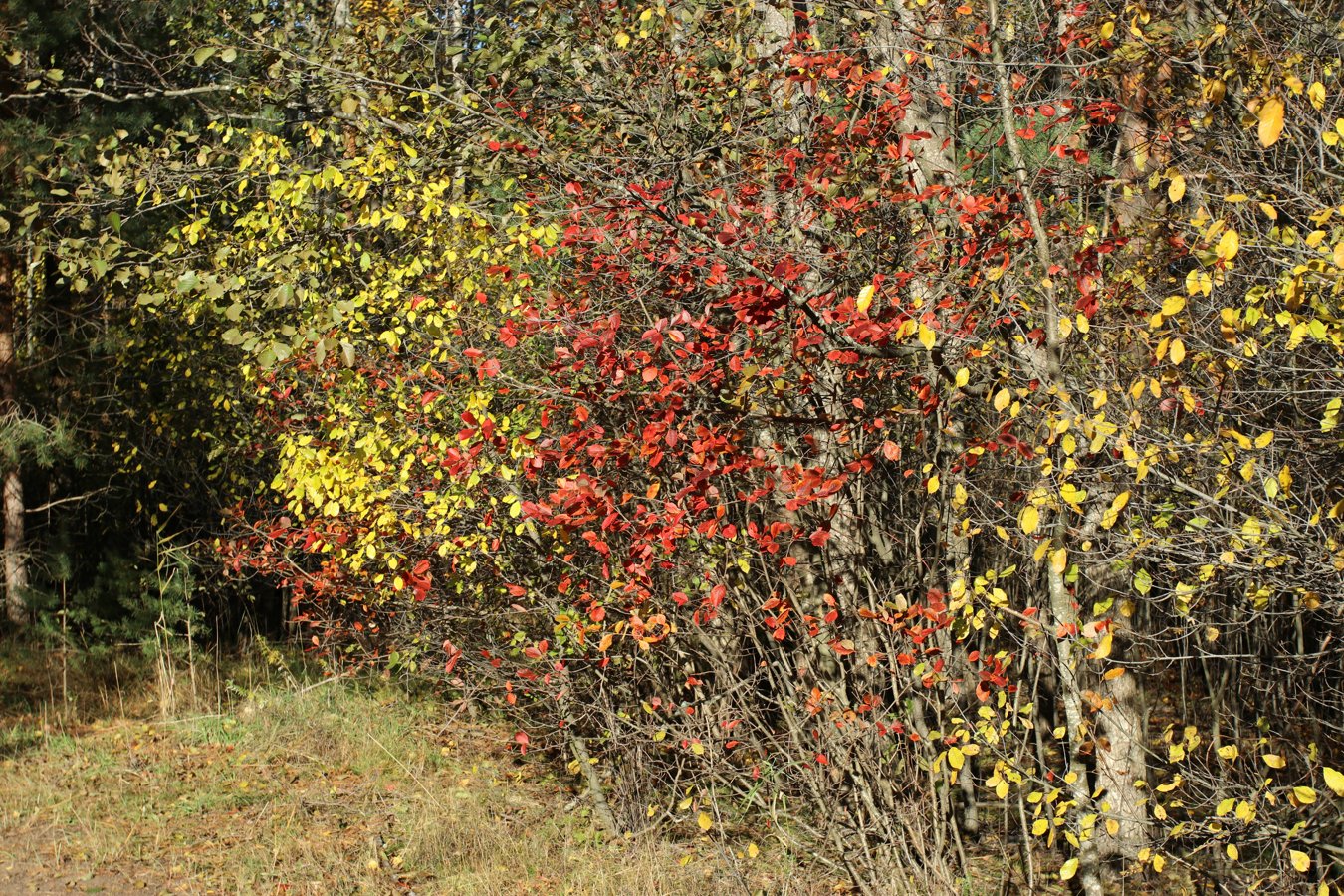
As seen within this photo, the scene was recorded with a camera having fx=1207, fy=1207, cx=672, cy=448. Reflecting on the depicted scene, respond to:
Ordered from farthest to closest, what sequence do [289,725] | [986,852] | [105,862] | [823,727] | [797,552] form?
1. [289,725]
2. [105,862]
3. [986,852]
4. [797,552]
5. [823,727]

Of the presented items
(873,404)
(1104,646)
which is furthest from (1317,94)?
(873,404)

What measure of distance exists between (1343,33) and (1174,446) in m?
1.24

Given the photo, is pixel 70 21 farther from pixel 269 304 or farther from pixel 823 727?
pixel 823 727

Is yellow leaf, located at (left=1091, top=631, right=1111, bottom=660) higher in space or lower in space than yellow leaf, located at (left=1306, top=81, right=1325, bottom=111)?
lower

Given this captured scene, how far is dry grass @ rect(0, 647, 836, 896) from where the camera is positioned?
5.39 metres

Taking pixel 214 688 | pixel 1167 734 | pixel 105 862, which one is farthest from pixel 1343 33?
pixel 214 688

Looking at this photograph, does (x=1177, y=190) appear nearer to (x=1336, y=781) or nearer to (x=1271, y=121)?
(x=1271, y=121)

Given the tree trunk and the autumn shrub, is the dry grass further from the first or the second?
the tree trunk

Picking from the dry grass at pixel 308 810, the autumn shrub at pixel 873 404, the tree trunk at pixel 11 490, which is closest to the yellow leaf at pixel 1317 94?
the autumn shrub at pixel 873 404

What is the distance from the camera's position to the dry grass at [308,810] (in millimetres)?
5395

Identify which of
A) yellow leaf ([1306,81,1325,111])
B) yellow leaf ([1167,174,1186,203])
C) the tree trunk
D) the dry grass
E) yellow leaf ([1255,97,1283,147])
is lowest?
the dry grass

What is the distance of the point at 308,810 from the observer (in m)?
6.39

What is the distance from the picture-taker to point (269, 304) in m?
4.64

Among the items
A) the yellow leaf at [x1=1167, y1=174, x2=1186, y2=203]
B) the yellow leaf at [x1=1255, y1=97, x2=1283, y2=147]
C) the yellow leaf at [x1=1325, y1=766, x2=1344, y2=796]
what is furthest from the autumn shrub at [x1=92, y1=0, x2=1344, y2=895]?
the yellow leaf at [x1=1255, y1=97, x2=1283, y2=147]
